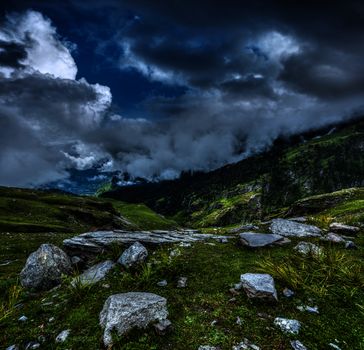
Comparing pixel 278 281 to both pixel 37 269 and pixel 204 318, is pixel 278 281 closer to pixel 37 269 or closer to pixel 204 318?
pixel 204 318

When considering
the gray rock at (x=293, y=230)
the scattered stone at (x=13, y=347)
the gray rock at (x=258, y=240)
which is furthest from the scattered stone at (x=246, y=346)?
the gray rock at (x=293, y=230)

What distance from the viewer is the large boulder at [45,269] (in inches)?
663

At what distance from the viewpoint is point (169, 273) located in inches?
602

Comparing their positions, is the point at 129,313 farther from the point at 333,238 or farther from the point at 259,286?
the point at 333,238

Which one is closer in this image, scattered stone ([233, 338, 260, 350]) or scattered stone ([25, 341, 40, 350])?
scattered stone ([233, 338, 260, 350])

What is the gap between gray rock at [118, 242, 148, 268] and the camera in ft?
53.5

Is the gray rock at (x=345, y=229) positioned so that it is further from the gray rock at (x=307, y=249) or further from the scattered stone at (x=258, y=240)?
the gray rock at (x=307, y=249)

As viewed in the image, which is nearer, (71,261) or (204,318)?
(204,318)

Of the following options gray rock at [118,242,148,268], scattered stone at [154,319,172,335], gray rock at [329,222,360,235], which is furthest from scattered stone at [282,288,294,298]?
gray rock at [329,222,360,235]

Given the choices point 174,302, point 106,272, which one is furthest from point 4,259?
point 174,302

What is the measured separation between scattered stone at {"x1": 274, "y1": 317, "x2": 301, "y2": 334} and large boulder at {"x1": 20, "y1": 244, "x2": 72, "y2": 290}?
39.7 ft

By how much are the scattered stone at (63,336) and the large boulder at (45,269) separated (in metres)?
6.73

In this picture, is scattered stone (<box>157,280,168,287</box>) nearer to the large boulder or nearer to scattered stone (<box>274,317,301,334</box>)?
scattered stone (<box>274,317,301,334</box>)

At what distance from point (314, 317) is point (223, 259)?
22.4ft
